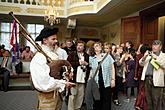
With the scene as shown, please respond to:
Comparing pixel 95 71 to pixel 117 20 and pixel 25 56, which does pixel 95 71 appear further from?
pixel 117 20

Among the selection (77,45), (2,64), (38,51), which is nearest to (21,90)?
(2,64)

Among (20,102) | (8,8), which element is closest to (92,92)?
(20,102)

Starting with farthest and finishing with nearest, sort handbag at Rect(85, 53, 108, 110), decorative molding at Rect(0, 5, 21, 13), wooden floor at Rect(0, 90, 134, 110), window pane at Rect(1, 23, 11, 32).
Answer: window pane at Rect(1, 23, 11, 32)
decorative molding at Rect(0, 5, 21, 13)
wooden floor at Rect(0, 90, 134, 110)
handbag at Rect(85, 53, 108, 110)

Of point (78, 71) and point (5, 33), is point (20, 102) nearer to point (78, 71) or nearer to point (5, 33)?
point (78, 71)

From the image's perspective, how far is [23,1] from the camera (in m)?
11.0

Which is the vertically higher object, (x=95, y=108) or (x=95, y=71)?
(x=95, y=71)

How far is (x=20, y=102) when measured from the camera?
6137mm

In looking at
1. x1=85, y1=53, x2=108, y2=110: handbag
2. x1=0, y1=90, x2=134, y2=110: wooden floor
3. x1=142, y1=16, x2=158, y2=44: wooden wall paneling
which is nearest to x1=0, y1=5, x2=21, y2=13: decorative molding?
x1=0, y1=90, x2=134, y2=110: wooden floor

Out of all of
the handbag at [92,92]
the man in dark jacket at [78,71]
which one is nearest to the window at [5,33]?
the man in dark jacket at [78,71]

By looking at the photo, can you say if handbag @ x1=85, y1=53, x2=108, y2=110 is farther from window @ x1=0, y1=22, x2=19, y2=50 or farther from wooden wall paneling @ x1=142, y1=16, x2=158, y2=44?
window @ x1=0, y1=22, x2=19, y2=50

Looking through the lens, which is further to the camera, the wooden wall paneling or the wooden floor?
the wooden wall paneling

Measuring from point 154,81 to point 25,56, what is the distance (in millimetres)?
6611

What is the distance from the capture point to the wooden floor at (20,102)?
5.52 metres

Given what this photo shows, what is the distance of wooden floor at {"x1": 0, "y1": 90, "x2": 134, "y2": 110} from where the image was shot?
5520 millimetres
